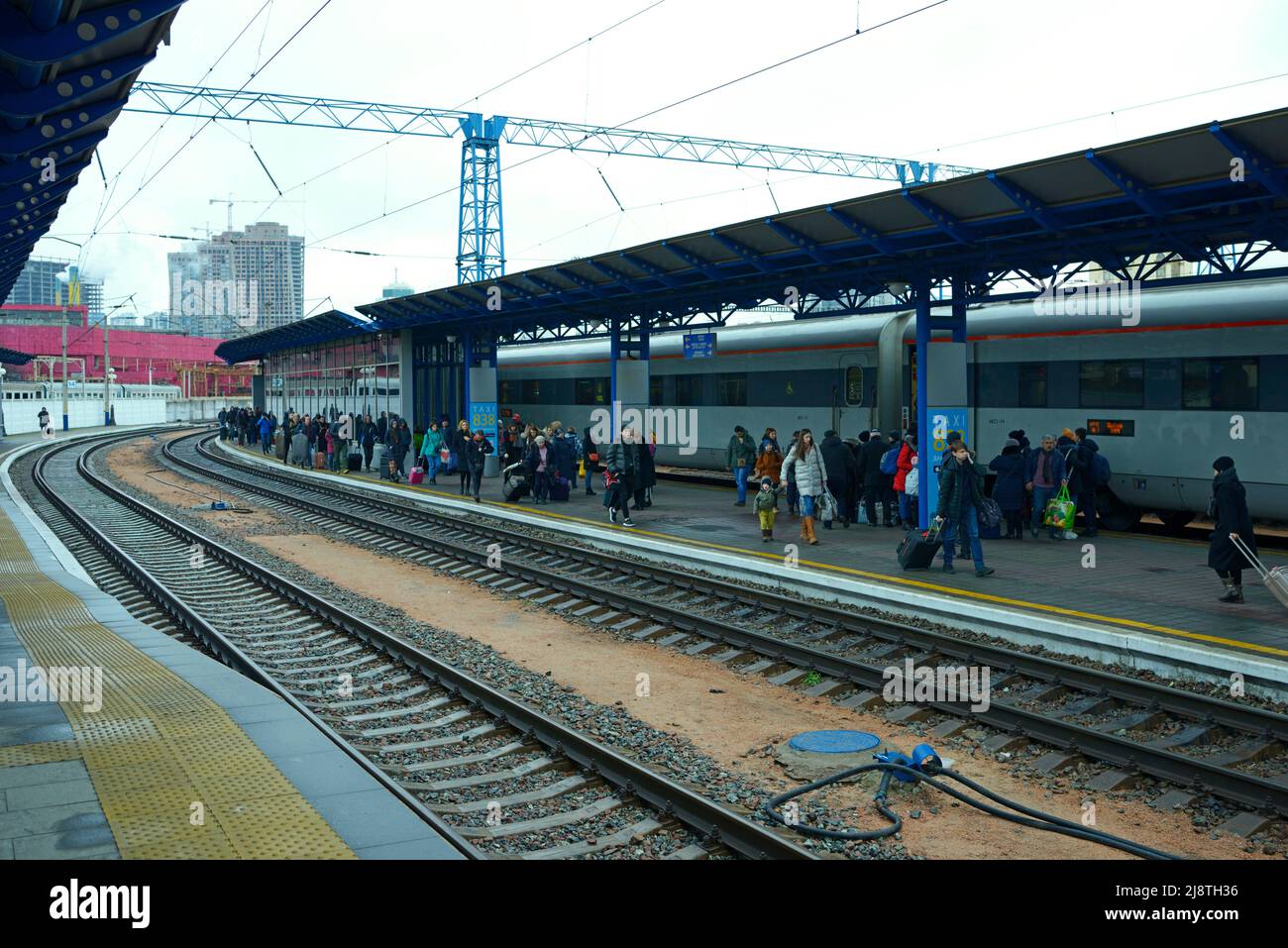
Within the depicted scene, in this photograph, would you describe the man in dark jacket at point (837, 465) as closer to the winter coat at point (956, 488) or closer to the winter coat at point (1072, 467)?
the winter coat at point (1072, 467)

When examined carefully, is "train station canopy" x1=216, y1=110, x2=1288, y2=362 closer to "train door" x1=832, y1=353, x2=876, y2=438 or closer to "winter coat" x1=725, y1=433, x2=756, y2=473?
"train door" x1=832, y1=353, x2=876, y2=438

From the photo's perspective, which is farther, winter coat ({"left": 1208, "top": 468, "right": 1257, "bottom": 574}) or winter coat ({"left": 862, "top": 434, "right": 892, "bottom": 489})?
winter coat ({"left": 862, "top": 434, "right": 892, "bottom": 489})

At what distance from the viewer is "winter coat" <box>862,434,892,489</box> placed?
60.5 ft

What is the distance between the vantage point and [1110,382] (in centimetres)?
1759

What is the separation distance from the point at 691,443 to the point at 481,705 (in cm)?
1915

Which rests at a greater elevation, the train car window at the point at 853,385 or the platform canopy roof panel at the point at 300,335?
the platform canopy roof panel at the point at 300,335

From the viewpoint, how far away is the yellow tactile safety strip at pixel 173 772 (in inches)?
214

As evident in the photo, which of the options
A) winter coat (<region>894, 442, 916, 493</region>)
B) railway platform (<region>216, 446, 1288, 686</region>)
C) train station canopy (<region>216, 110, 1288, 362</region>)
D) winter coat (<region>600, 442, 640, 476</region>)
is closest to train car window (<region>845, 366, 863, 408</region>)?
train station canopy (<region>216, 110, 1288, 362</region>)

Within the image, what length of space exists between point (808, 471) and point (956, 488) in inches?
155

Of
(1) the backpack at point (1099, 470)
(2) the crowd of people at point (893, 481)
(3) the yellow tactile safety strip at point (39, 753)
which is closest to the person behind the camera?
(3) the yellow tactile safety strip at point (39, 753)

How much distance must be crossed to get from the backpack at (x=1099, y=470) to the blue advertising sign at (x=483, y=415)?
689 inches

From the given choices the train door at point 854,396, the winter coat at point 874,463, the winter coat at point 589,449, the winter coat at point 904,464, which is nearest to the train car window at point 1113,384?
the winter coat at point 904,464

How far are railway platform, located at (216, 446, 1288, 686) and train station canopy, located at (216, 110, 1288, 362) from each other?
4161 millimetres
